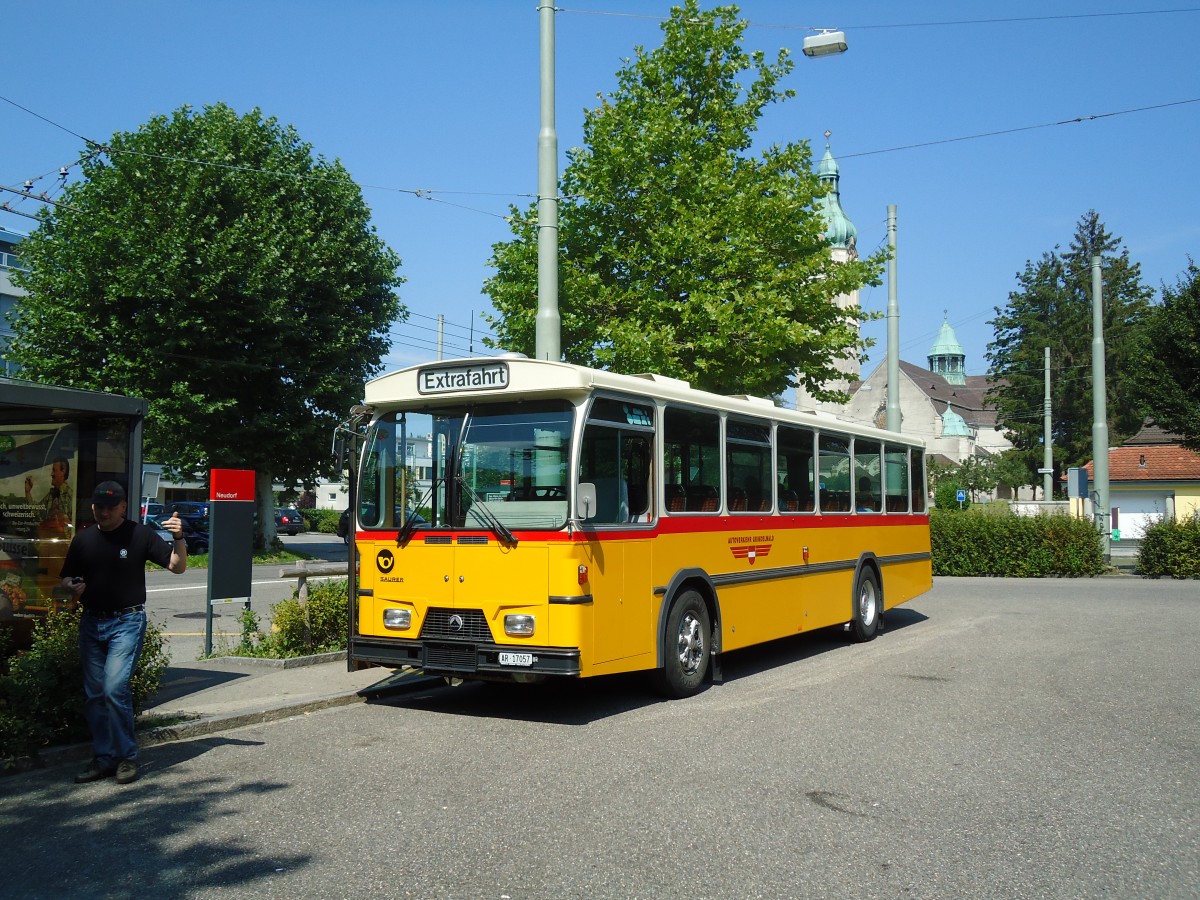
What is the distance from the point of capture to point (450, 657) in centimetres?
866

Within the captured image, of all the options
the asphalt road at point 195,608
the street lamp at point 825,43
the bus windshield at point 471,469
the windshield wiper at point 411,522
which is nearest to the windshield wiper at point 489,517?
the bus windshield at point 471,469

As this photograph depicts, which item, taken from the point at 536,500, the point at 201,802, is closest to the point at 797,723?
the point at 536,500

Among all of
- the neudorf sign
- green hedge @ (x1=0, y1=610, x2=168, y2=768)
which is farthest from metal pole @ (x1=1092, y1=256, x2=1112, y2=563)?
green hedge @ (x1=0, y1=610, x2=168, y2=768)

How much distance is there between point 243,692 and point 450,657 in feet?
6.63

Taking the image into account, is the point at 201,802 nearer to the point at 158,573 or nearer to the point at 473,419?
the point at 473,419

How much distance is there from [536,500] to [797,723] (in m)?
2.69

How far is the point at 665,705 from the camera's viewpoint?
9375 mm

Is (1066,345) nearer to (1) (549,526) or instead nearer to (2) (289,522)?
(2) (289,522)

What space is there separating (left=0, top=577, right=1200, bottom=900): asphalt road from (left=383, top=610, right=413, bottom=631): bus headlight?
711mm

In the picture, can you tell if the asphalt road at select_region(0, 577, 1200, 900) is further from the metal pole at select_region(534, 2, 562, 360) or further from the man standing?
the metal pole at select_region(534, 2, 562, 360)

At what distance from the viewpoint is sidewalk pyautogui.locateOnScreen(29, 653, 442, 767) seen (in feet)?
25.2

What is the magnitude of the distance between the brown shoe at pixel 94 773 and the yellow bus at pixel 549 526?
2689 millimetres

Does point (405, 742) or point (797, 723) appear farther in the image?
point (797, 723)

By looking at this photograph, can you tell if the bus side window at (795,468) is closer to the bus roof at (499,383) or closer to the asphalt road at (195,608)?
the bus roof at (499,383)
